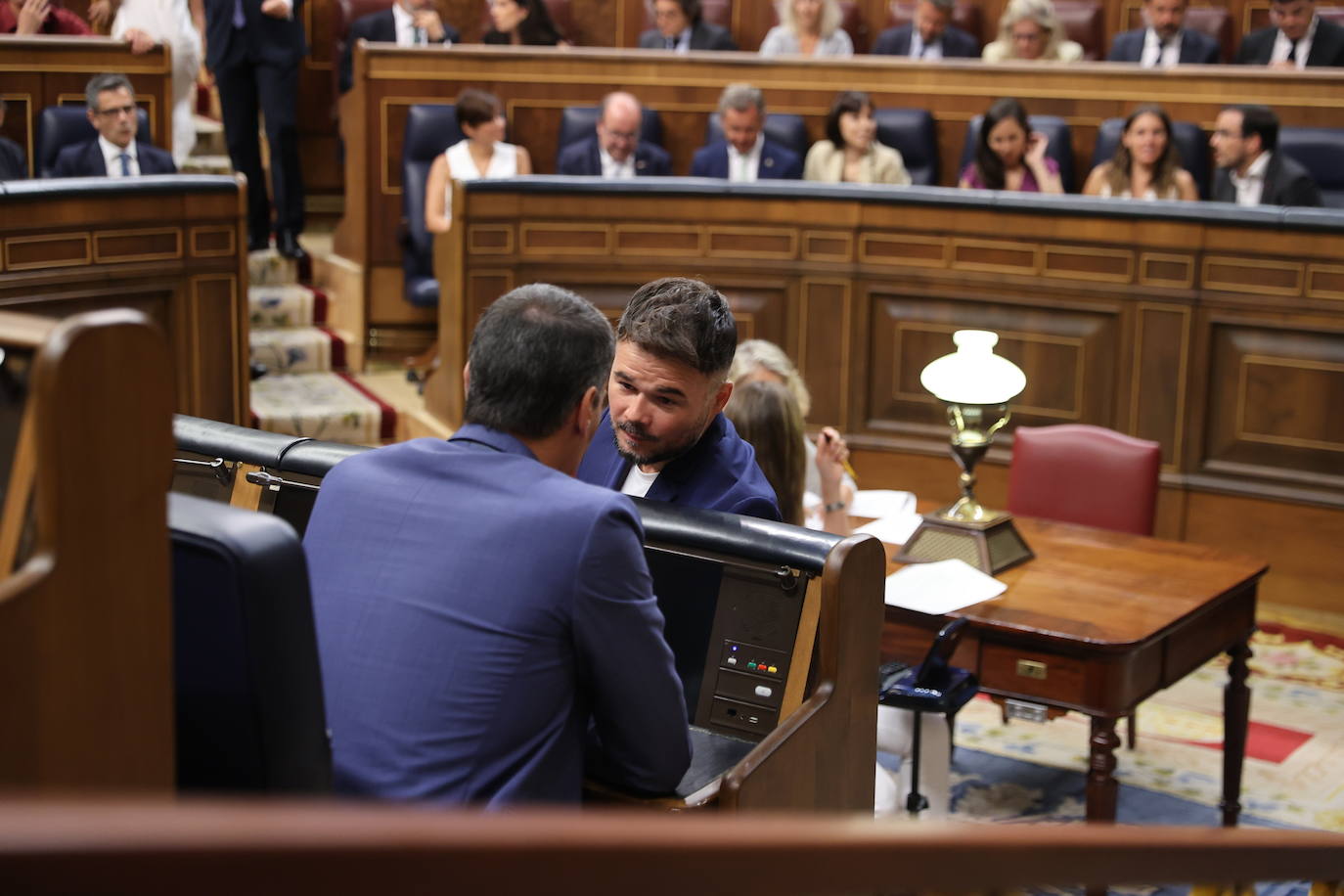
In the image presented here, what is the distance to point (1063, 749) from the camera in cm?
430

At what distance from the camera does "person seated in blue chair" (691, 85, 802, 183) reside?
6152 mm

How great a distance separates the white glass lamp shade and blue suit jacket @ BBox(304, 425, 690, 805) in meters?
1.97

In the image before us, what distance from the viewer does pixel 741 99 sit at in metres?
6.12

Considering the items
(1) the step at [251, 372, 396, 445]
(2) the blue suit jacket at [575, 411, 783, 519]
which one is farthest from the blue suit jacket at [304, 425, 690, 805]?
(1) the step at [251, 372, 396, 445]

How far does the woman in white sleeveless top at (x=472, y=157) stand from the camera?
6.28 m

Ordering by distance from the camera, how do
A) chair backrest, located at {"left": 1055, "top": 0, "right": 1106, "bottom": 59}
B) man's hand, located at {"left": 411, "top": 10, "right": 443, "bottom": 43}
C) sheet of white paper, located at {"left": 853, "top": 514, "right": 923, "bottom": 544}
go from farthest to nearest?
chair backrest, located at {"left": 1055, "top": 0, "right": 1106, "bottom": 59} < man's hand, located at {"left": 411, "top": 10, "right": 443, "bottom": 43} < sheet of white paper, located at {"left": 853, "top": 514, "right": 923, "bottom": 544}

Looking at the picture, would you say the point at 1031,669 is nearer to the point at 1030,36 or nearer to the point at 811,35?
the point at 1030,36

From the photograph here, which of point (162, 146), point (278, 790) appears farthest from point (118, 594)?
point (162, 146)

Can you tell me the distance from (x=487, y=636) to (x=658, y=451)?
74 cm

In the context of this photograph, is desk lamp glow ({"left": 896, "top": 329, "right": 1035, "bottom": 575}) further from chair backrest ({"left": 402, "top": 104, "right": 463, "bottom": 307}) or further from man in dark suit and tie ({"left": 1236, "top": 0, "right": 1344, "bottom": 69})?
man in dark suit and tie ({"left": 1236, "top": 0, "right": 1344, "bottom": 69})

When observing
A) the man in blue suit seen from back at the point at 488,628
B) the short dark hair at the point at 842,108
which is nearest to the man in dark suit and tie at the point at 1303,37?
the short dark hair at the point at 842,108

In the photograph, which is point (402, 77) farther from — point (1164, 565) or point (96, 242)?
point (1164, 565)

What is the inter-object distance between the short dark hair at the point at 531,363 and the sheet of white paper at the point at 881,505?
87.9 inches

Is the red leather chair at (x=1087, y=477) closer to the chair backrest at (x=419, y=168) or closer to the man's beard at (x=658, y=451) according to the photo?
the man's beard at (x=658, y=451)
